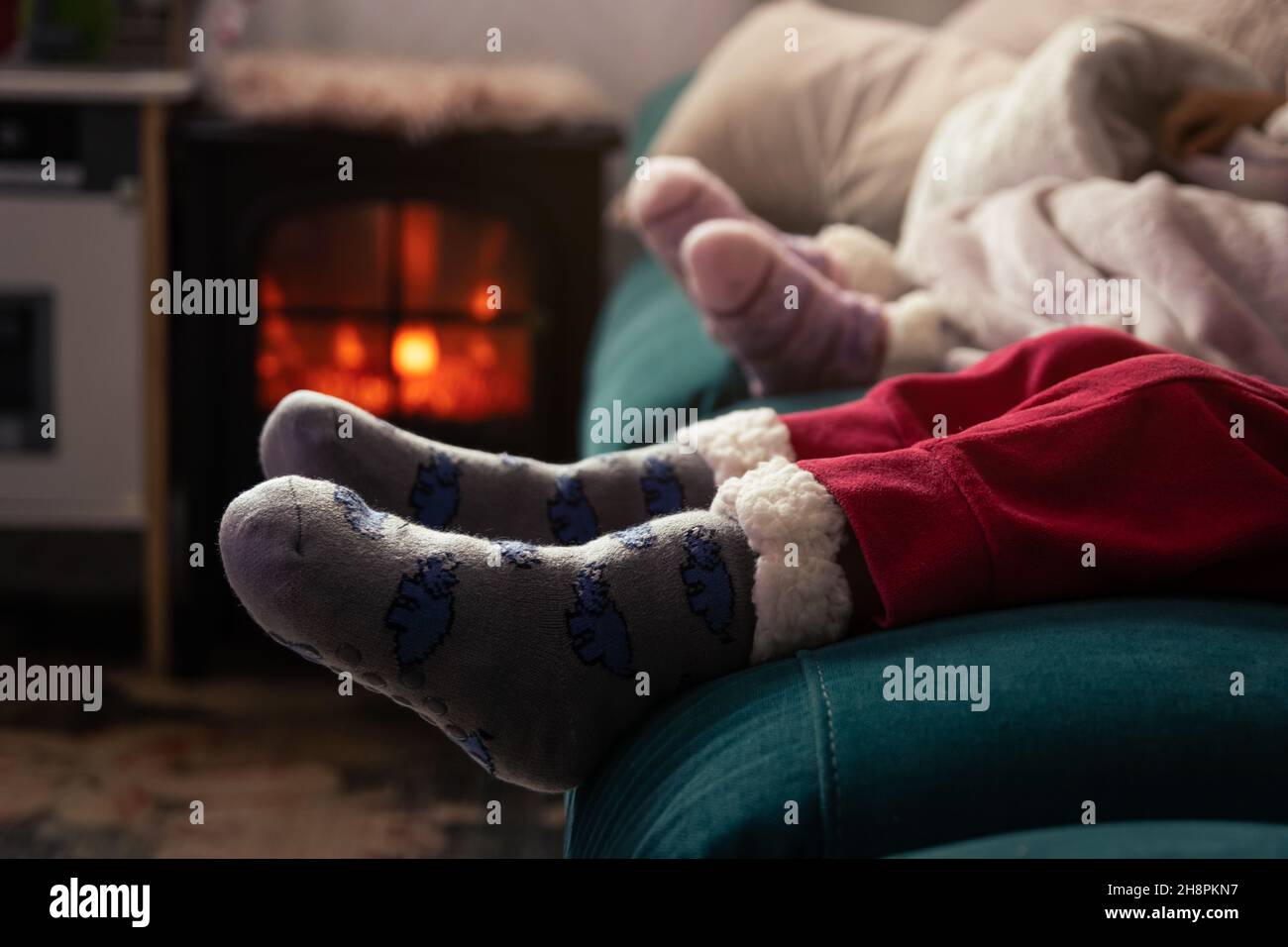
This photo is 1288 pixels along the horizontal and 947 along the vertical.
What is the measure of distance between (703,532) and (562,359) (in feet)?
3.62

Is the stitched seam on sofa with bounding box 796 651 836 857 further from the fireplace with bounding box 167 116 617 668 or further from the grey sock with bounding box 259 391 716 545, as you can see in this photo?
the fireplace with bounding box 167 116 617 668

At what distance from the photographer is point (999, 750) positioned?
565mm

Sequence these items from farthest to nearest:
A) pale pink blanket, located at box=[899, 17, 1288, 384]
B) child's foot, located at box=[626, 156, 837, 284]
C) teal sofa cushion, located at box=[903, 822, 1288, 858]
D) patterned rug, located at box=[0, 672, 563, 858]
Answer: patterned rug, located at box=[0, 672, 563, 858] → child's foot, located at box=[626, 156, 837, 284] → pale pink blanket, located at box=[899, 17, 1288, 384] → teal sofa cushion, located at box=[903, 822, 1288, 858]

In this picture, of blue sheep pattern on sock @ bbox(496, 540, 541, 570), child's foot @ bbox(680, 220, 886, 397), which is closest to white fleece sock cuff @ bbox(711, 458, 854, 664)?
blue sheep pattern on sock @ bbox(496, 540, 541, 570)

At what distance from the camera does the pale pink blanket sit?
3.20 ft

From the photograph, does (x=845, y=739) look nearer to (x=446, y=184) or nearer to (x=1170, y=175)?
(x=1170, y=175)

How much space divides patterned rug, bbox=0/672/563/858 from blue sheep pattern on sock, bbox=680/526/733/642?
768 mm

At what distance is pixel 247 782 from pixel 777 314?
2.79ft

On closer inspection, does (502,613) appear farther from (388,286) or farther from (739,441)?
(388,286)

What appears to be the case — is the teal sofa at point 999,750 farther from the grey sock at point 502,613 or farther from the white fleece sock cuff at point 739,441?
the white fleece sock cuff at point 739,441

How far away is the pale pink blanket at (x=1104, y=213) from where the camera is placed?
0.98m

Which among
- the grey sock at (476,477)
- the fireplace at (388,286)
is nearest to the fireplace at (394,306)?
the fireplace at (388,286)

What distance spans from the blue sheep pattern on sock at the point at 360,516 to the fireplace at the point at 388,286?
3.48 ft

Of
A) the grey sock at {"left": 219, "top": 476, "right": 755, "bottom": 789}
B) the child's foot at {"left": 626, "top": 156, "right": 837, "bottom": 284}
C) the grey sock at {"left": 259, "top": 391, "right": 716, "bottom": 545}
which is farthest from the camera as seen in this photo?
the child's foot at {"left": 626, "top": 156, "right": 837, "bottom": 284}
